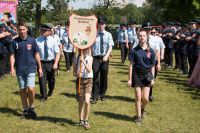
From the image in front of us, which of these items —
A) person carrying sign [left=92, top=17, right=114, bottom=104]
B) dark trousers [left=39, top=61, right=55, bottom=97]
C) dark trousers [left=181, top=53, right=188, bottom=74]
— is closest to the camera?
person carrying sign [left=92, top=17, right=114, bottom=104]

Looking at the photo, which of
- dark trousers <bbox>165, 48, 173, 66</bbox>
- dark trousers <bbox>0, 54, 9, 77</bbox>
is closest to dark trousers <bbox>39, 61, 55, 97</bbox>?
dark trousers <bbox>0, 54, 9, 77</bbox>

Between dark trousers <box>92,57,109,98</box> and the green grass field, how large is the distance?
32 cm

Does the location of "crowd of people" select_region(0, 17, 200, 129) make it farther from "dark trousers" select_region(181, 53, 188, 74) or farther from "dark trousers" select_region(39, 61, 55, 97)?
"dark trousers" select_region(181, 53, 188, 74)

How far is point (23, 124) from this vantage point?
8.86 m

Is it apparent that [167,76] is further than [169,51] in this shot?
No

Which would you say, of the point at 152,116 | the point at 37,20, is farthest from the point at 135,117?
the point at 37,20

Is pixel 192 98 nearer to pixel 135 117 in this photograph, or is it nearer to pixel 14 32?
pixel 135 117

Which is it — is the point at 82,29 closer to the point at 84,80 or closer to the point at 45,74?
the point at 84,80

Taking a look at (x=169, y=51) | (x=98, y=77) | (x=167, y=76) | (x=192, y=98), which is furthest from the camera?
(x=169, y=51)

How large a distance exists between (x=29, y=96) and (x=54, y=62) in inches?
91.8

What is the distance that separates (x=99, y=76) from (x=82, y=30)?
3085 mm

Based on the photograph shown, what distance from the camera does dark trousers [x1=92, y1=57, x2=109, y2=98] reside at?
11.2 metres

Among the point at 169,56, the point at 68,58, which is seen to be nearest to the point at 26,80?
the point at 68,58

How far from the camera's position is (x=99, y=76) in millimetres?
11633
